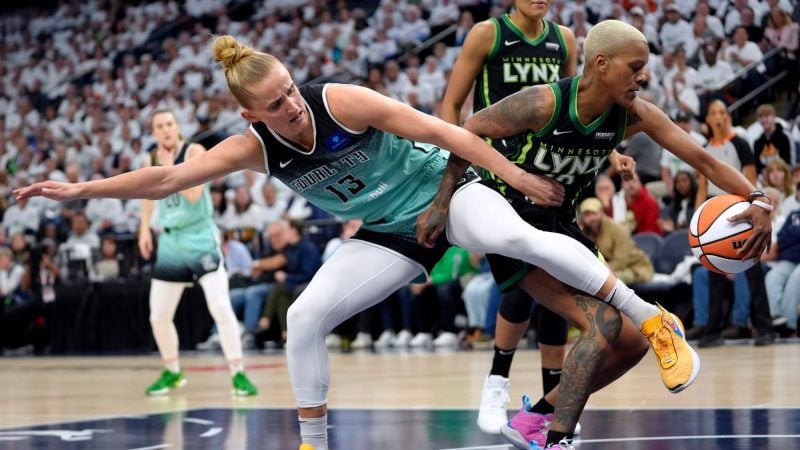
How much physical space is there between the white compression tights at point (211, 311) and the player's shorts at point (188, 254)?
64 mm

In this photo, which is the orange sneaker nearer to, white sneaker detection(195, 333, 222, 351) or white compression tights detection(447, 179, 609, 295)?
white compression tights detection(447, 179, 609, 295)

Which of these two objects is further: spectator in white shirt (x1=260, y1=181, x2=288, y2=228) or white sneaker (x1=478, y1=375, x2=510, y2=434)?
spectator in white shirt (x1=260, y1=181, x2=288, y2=228)

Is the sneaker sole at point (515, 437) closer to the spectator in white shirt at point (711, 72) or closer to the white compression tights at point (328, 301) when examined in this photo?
the white compression tights at point (328, 301)

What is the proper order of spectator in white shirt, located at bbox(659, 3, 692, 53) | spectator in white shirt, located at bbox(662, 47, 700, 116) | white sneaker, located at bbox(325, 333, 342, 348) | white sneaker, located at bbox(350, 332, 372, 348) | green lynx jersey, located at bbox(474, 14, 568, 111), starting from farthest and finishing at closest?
spectator in white shirt, located at bbox(659, 3, 692, 53) < white sneaker, located at bbox(325, 333, 342, 348) < white sneaker, located at bbox(350, 332, 372, 348) < spectator in white shirt, located at bbox(662, 47, 700, 116) < green lynx jersey, located at bbox(474, 14, 568, 111)

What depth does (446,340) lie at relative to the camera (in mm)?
12898

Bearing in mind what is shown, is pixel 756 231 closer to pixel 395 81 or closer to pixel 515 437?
pixel 515 437

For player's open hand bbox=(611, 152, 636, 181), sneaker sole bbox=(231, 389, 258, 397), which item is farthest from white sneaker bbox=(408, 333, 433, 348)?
player's open hand bbox=(611, 152, 636, 181)

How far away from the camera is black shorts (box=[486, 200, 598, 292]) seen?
467 cm

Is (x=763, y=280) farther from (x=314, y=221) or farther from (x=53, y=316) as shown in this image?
(x=53, y=316)

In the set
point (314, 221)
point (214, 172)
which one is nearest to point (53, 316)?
point (314, 221)

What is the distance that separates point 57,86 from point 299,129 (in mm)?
20949

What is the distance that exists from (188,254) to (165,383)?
101cm

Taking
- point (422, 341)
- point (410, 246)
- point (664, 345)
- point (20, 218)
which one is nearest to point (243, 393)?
point (410, 246)

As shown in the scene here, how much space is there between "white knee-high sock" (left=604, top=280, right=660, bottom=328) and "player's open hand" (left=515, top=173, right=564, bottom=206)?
0.38 meters
